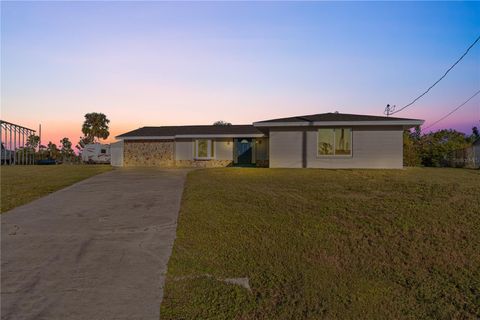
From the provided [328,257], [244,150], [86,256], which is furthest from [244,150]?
[86,256]

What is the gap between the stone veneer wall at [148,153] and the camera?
2745cm

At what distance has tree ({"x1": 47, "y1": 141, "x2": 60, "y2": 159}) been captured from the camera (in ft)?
151

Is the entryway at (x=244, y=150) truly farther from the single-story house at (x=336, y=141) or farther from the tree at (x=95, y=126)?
the tree at (x=95, y=126)

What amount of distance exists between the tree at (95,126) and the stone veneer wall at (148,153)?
30804 millimetres

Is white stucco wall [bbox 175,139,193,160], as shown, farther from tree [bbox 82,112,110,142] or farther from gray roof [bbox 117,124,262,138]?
tree [bbox 82,112,110,142]

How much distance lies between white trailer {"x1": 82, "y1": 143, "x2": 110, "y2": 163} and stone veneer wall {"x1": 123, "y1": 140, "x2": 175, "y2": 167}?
15038mm

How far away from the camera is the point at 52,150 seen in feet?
157

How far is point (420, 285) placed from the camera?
17.5ft

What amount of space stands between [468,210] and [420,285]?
4.20 metres

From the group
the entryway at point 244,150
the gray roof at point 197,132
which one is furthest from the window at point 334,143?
the entryway at point 244,150

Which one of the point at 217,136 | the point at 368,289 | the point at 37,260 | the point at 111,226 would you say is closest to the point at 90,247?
the point at 37,260

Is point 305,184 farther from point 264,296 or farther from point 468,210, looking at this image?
point 264,296

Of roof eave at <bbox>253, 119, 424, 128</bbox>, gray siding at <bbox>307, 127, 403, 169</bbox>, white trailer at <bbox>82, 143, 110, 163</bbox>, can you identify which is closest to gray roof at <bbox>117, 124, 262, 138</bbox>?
roof eave at <bbox>253, 119, 424, 128</bbox>

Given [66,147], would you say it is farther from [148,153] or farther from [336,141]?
[336,141]
